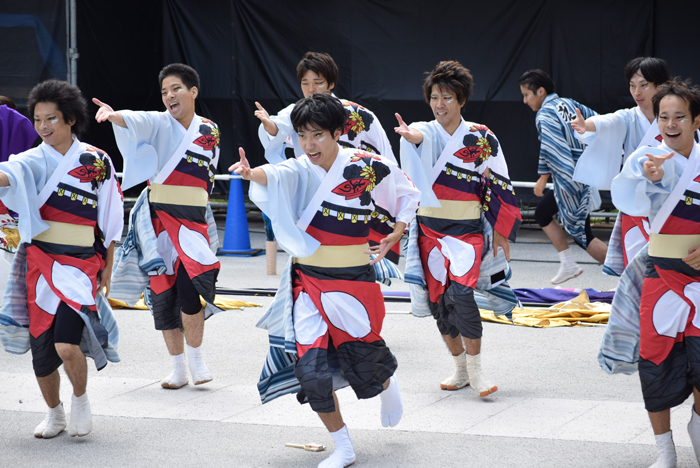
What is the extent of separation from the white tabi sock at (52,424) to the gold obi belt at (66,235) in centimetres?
74

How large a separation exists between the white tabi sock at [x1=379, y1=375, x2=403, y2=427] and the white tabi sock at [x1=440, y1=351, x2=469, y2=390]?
0.90 metres

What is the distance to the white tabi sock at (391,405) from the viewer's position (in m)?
3.46

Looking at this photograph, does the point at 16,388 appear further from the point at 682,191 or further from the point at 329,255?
the point at 682,191

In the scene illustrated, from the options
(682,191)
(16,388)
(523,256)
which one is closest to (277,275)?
(523,256)

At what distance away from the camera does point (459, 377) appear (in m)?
4.39

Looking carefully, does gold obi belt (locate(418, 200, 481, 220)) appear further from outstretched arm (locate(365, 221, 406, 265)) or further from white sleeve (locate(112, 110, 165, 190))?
white sleeve (locate(112, 110, 165, 190))

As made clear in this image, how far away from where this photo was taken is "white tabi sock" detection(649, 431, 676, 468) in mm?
3047

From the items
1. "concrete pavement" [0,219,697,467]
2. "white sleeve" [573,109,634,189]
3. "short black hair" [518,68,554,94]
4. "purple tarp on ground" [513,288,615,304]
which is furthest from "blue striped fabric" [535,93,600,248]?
"white sleeve" [573,109,634,189]

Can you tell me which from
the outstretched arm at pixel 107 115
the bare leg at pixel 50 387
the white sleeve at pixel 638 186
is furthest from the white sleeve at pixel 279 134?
the white sleeve at pixel 638 186

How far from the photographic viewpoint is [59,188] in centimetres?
356

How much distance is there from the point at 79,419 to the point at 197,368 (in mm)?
987

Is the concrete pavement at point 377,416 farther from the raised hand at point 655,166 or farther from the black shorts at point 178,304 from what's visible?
the raised hand at point 655,166

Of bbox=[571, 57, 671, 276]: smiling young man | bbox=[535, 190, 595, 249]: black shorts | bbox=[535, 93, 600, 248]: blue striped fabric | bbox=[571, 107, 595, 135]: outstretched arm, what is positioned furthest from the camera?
bbox=[535, 190, 595, 249]: black shorts

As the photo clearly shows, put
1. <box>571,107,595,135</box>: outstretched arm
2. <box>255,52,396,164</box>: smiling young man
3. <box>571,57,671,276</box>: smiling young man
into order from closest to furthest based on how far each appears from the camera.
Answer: <box>571,107,595,135</box>: outstretched arm, <box>571,57,671,276</box>: smiling young man, <box>255,52,396,164</box>: smiling young man
